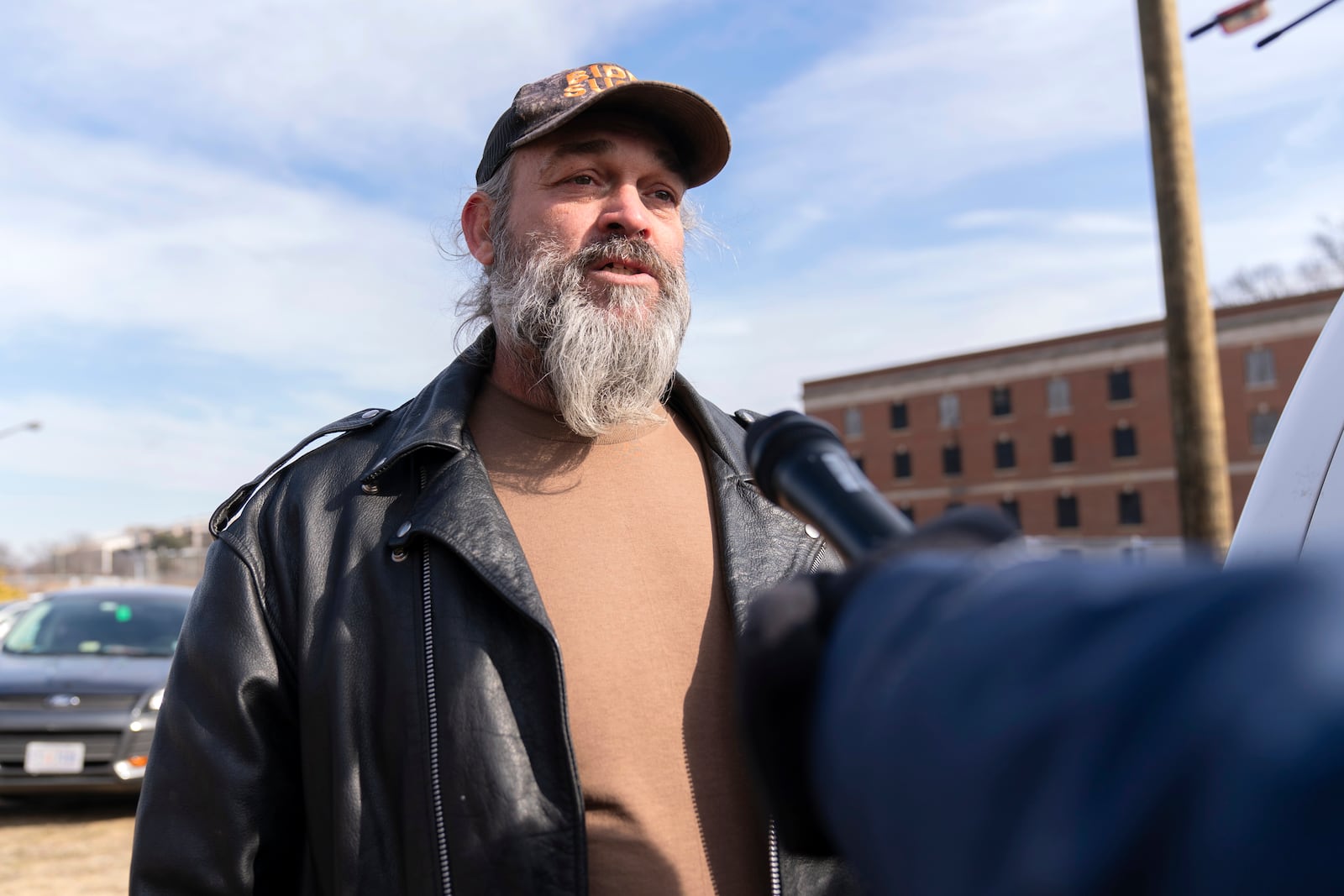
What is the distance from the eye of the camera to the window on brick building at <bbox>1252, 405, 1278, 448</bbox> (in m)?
43.3

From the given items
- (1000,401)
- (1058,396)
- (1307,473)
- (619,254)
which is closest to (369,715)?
(619,254)

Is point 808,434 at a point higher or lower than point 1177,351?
lower

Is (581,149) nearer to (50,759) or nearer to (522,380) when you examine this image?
(522,380)

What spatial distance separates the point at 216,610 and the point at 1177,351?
4.95 meters

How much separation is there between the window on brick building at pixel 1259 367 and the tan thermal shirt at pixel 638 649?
1882 inches

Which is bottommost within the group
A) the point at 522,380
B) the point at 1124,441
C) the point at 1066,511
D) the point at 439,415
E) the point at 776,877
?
the point at 776,877

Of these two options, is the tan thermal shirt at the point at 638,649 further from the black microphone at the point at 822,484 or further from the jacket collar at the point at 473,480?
the black microphone at the point at 822,484

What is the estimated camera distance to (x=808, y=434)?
0.96m

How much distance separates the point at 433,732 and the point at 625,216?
124 centimetres

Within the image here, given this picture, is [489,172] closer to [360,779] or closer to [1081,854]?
[360,779]

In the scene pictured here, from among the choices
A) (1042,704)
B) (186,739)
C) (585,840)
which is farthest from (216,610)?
(1042,704)

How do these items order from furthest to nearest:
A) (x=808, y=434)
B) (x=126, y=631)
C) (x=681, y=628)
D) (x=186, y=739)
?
(x=126, y=631) < (x=681, y=628) < (x=186, y=739) < (x=808, y=434)

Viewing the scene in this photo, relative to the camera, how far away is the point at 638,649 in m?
2.12

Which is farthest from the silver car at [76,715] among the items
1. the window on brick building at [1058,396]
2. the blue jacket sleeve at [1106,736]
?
the window on brick building at [1058,396]
